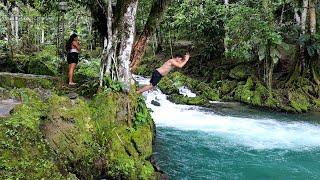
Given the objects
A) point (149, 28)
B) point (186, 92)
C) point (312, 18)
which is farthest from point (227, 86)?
point (149, 28)

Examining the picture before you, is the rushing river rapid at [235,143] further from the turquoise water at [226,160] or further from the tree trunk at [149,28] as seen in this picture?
the tree trunk at [149,28]

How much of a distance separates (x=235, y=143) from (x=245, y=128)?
196cm

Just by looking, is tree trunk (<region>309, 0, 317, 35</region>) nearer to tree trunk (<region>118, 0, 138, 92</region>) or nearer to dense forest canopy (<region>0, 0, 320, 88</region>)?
dense forest canopy (<region>0, 0, 320, 88</region>)

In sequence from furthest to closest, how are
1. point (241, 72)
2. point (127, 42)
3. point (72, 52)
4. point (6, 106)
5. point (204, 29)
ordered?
1. point (204, 29)
2. point (241, 72)
3. point (72, 52)
4. point (127, 42)
5. point (6, 106)

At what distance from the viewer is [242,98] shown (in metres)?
18.2

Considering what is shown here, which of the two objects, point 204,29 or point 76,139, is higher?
point 204,29

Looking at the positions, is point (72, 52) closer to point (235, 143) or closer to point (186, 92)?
point (235, 143)

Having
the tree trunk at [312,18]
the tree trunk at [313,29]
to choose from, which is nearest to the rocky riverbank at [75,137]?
the tree trunk at [313,29]

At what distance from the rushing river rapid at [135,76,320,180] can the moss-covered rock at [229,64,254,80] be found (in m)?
3.38

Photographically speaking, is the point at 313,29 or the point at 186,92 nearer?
the point at 313,29

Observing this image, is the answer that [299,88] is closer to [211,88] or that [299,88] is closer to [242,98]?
[242,98]

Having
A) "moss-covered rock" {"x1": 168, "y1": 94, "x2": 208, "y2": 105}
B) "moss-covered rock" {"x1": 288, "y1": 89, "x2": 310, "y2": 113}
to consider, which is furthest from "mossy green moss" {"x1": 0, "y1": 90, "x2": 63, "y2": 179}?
"moss-covered rock" {"x1": 288, "y1": 89, "x2": 310, "y2": 113}

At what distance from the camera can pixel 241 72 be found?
2058cm

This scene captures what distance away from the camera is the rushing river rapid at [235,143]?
9531 millimetres
